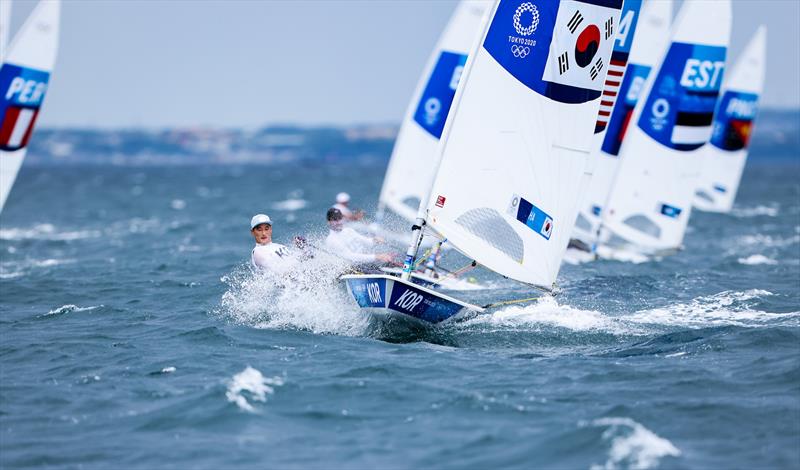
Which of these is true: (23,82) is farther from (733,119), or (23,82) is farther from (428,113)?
(733,119)

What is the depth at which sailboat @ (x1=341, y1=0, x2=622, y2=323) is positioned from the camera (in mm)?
13148

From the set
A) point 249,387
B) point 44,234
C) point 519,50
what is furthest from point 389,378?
point 44,234

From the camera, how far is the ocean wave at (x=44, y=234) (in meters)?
30.4

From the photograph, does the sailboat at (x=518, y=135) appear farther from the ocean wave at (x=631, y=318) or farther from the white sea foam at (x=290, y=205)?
the white sea foam at (x=290, y=205)

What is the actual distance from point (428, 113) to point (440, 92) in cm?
52

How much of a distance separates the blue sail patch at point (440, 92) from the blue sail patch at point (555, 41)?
27.3 ft

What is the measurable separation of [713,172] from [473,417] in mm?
29053

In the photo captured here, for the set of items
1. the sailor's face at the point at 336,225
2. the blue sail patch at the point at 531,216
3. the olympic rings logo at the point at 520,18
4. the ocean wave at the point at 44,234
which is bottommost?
the ocean wave at the point at 44,234

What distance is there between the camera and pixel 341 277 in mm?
12961

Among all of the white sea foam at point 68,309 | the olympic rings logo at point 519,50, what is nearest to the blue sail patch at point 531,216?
the olympic rings logo at point 519,50

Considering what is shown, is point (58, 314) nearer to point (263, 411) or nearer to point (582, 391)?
point (263, 411)

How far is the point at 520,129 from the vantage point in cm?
1345

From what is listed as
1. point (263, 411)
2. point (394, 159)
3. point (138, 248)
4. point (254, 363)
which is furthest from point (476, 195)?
point (138, 248)

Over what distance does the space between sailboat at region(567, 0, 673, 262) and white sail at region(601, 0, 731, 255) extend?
286 mm
